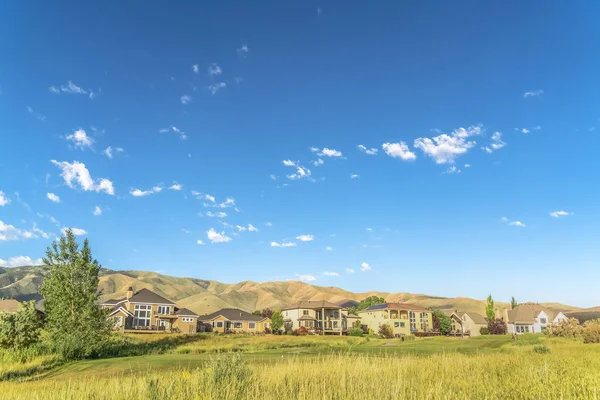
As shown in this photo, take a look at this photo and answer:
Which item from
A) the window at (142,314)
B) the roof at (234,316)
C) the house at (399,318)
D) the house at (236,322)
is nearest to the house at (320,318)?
the house at (399,318)

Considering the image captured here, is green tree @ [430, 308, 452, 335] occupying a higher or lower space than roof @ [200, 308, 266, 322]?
lower

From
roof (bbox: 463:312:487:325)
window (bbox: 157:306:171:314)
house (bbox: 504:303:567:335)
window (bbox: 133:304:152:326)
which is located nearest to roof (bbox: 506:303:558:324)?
house (bbox: 504:303:567:335)

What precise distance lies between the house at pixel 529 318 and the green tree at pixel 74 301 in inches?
3080

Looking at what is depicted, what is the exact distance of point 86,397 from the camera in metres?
8.12

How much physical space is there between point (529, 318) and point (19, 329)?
86965 millimetres

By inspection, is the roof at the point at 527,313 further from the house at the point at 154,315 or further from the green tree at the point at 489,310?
the house at the point at 154,315

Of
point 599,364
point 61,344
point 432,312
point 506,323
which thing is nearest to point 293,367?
point 599,364

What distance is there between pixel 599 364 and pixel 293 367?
12322 mm

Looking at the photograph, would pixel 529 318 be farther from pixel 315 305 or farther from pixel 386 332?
pixel 315 305

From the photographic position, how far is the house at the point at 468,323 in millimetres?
84481

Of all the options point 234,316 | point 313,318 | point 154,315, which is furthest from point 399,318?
point 154,315

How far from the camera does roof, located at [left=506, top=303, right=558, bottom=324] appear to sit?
8288 centimetres

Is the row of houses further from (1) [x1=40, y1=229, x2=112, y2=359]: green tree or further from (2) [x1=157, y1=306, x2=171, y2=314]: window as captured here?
(1) [x1=40, y1=229, x2=112, y2=359]: green tree

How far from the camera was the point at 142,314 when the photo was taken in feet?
242
